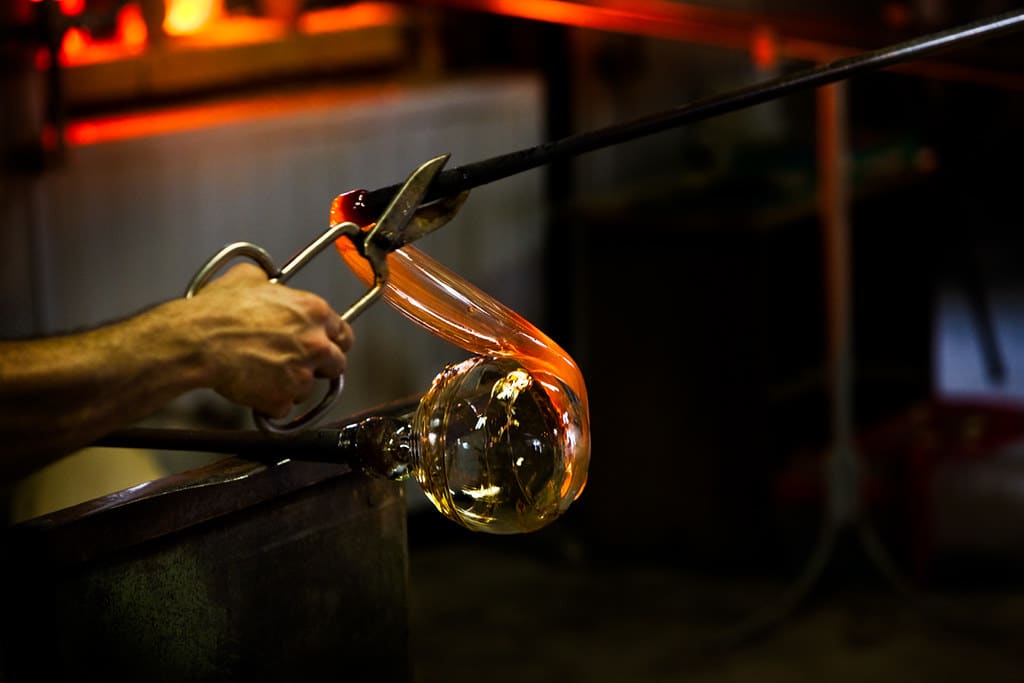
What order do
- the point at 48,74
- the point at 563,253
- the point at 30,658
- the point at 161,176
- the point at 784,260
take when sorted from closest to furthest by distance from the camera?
the point at 30,658 < the point at 48,74 < the point at 161,176 < the point at 784,260 < the point at 563,253

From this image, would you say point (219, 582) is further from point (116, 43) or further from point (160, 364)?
point (116, 43)

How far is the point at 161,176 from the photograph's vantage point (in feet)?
9.00

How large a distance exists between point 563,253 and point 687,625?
1.32 meters

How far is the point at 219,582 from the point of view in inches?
37.2

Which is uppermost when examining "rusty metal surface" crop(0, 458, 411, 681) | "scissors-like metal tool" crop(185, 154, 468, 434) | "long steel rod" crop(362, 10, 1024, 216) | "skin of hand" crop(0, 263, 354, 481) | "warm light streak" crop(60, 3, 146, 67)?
"warm light streak" crop(60, 3, 146, 67)

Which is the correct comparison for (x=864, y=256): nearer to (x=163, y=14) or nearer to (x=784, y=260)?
(x=784, y=260)

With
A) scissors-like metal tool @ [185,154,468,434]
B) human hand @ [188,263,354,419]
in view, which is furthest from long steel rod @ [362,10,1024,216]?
human hand @ [188,263,354,419]

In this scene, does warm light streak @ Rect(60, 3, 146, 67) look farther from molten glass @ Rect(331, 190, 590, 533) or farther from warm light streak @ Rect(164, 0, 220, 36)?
molten glass @ Rect(331, 190, 590, 533)

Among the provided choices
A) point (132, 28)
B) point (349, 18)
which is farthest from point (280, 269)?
point (349, 18)

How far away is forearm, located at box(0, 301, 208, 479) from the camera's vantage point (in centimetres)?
78

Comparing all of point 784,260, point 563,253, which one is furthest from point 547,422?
point 563,253

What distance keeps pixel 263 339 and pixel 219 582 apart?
0.59ft

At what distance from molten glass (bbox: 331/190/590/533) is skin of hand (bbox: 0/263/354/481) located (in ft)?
0.25

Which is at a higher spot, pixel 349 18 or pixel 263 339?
pixel 349 18
